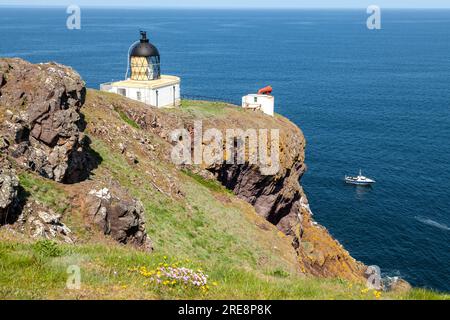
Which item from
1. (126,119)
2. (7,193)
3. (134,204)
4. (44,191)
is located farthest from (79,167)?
(126,119)

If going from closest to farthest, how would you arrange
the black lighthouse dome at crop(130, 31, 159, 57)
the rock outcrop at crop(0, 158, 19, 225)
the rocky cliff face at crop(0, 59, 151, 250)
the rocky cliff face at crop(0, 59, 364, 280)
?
the rock outcrop at crop(0, 158, 19, 225)
the rocky cliff face at crop(0, 59, 151, 250)
the rocky cliff face at crop(0, 59, 364, 280)
the black lighthouse dome at crop(130, 31, 159, 57)

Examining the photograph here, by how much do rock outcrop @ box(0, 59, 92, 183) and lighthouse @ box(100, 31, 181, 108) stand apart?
29841mm

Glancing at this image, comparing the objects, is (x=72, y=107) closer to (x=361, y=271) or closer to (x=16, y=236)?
(x=16, y=236)

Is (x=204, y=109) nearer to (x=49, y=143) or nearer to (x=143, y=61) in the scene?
(x=143, y=61)

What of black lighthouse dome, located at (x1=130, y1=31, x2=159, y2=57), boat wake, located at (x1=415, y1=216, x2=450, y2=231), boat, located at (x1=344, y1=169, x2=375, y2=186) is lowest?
boat wake, located at (x1=415, y1=216, x2=450, y2=231)

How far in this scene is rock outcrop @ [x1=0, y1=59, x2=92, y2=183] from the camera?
1089 inches

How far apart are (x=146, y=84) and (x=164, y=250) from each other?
35792 mm

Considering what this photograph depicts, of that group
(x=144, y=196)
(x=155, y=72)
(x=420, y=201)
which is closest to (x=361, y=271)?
(x=420, y=201)

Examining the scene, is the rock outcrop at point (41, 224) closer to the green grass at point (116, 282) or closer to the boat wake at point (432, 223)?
the green grass at point (116, 282)

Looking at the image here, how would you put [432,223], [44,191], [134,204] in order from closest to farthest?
[44,191] < [134,204] < [432,223]

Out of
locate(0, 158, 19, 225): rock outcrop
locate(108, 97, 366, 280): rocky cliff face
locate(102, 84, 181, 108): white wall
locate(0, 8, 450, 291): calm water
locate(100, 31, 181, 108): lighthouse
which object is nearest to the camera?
locate(0, 158, 19, 225): rock outcrop

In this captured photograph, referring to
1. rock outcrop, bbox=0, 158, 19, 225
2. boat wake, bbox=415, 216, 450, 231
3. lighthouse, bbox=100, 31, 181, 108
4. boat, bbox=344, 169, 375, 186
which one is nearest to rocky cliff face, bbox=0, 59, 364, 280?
rock outcrop, bbox=0, 158, 19, 225

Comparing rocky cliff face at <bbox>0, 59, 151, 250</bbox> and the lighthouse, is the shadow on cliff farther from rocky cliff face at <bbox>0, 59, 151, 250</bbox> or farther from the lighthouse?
the lighthouse

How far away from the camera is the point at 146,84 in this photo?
62.3 metres
